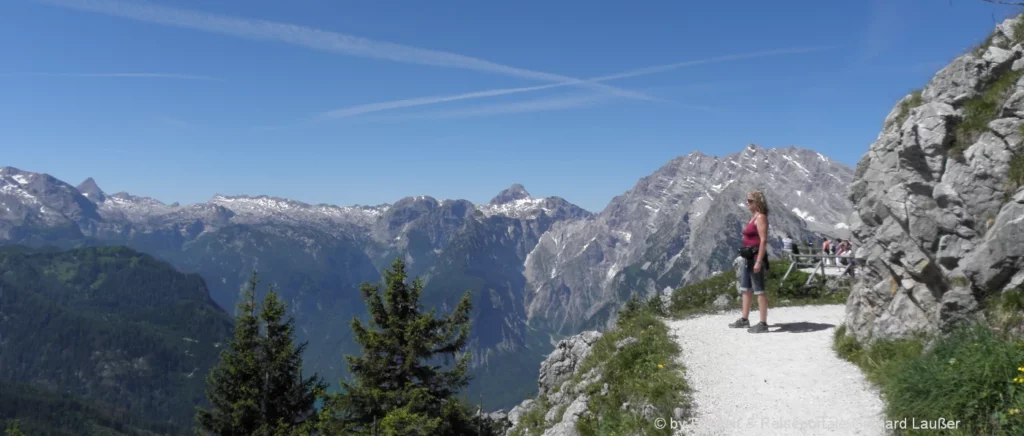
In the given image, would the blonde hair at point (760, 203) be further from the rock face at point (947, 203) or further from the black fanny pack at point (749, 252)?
the rock face at point (947, 203)

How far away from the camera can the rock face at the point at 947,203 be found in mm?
9398

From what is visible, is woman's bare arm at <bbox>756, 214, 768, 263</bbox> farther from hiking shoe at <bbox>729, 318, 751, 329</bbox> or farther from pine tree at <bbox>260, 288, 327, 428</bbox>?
pine tree at <bbox>260, 288, 327, 428</bbox>

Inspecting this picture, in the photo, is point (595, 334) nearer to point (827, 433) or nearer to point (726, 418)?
point (726, 418)

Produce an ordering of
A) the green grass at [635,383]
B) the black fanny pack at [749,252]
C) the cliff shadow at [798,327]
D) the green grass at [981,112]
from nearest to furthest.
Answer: the green grass at [635,383]
the green grass at [981,112]
the black fanny pack at [749,252]
the cliff shadow at [798,327]

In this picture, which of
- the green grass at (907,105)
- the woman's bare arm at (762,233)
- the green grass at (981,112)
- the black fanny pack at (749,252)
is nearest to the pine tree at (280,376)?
the black fanny pack at (749,252)

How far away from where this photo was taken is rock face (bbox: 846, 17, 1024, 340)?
30.8 feet

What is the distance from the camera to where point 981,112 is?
36.1 ft

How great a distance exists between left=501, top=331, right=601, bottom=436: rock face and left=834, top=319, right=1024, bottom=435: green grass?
227 inches

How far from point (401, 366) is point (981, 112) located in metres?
19.5

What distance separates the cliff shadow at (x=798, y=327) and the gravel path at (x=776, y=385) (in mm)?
26

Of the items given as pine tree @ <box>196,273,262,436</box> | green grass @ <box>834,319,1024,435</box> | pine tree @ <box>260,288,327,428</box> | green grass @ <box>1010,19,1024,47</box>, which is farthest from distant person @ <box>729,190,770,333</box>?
pine tree @ <box>196,273,262,436</box>

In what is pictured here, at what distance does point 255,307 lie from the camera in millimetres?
30047

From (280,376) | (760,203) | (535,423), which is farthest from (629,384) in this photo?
(280,376)

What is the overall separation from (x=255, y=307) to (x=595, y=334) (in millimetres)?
19350
